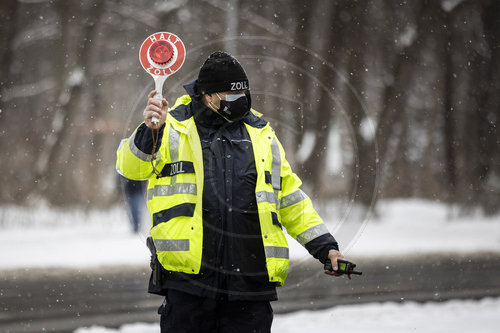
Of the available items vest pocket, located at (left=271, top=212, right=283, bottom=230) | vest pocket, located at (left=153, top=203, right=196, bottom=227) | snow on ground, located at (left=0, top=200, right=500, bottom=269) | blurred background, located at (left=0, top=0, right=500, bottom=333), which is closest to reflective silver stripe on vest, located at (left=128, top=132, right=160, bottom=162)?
vest pocket, located at (left=153, top=203, right=196, bottom=227)

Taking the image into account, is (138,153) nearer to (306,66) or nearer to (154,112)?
(154,112)

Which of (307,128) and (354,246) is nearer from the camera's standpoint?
(354,246)

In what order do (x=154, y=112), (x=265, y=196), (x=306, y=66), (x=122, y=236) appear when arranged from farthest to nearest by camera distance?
(x=306, y=66) → (x=122, y=236) → (x=265, y=196) → (x=154, y=112)

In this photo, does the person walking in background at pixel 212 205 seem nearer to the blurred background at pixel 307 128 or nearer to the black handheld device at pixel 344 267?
the black handheld device at pixel 344 267

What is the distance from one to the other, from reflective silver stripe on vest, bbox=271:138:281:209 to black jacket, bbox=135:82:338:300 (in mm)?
103

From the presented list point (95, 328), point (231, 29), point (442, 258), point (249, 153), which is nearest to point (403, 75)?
point (231, 29)

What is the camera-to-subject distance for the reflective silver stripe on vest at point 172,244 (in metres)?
3.21

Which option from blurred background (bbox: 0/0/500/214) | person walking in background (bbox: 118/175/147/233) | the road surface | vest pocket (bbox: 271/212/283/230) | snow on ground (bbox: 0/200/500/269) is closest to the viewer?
vest pocket (bbox: 271/212/283/230)

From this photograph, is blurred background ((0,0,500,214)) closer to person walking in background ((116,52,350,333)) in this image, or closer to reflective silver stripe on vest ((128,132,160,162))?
person walking in background ((116,52,350,333))

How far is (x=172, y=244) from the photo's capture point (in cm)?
323

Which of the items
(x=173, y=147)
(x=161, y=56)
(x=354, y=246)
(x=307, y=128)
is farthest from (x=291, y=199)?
(x=307, y=128)

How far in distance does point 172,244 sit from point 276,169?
0.60m

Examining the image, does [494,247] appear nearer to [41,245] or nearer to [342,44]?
[342,44]

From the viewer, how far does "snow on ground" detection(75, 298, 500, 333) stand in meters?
6.56
